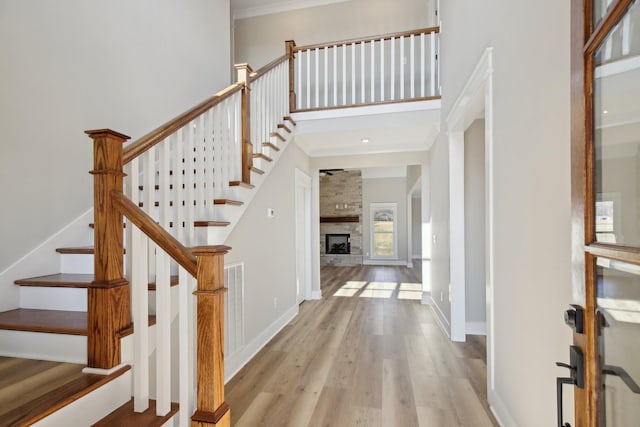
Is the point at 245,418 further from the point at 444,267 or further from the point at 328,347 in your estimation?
the point at 444,267

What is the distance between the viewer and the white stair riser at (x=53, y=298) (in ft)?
5.73

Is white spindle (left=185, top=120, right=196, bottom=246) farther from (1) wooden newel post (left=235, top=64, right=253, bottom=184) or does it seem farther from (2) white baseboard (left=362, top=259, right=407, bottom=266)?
(2) white baseboard (left=362, top=259, right=407, bottom=266)

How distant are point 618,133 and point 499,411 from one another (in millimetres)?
1915

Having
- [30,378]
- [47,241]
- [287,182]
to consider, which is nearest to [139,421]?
[30,378]

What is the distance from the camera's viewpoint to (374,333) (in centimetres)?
348

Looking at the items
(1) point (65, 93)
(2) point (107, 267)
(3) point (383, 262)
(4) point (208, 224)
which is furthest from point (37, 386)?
(3) point (383, 262)

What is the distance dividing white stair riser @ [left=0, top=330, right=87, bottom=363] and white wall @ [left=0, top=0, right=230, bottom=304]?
1.53ft

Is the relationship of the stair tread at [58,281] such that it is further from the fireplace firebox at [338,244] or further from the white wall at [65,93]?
the fireplace firebox at [338,244]

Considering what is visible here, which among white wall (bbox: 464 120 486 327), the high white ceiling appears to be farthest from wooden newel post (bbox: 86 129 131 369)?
the high white ceiling

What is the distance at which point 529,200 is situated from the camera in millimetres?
1494

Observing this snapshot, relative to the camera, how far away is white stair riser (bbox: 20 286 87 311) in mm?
1747

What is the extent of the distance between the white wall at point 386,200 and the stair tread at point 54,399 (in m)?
9.51

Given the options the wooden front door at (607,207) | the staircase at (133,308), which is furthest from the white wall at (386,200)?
the wooden front door at (607,207)

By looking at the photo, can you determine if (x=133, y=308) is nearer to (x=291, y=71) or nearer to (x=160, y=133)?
(x=160, y=133)
